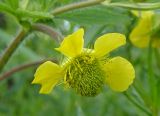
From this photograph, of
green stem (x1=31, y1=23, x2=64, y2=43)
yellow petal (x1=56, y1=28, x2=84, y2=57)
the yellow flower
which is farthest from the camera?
the yellow flower

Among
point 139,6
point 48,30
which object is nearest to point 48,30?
point 48,30

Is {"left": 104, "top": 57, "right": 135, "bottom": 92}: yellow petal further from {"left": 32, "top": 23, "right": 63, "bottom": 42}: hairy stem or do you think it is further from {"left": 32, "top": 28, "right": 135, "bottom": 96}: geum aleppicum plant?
{"left": 32, "top": 23, "right": 63, "bottom": 42}: hairy stem

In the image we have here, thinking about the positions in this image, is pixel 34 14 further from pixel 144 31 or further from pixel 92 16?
pixel 144 31

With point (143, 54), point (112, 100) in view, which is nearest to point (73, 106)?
point (112, 100)

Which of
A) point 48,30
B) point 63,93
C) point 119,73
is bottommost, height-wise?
point 63,93

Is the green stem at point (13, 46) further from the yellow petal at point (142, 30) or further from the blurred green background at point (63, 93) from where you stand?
the yellow petal at point (142, 30)

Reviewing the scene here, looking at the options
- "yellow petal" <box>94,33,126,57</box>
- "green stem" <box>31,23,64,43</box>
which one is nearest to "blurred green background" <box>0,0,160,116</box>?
"green stem" <box>31,23,64,43</box>

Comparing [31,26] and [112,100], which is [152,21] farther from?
[112,100]

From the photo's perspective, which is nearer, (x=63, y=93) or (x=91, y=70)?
(x=91, y=70)
